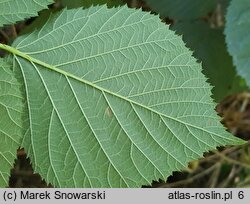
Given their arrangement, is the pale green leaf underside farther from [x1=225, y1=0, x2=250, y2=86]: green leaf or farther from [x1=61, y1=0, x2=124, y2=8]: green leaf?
[x1=225, y1=0, x2=250, y2=86]: green leaf

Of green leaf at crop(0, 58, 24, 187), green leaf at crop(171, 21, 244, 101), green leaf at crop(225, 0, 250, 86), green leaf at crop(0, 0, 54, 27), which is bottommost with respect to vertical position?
green leaf at crop(0, 58, 24, 187)

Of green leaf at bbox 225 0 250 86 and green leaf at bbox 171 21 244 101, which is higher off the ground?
green leaf at bbox 171 21 244 101

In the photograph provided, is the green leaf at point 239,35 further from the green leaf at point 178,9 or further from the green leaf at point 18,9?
the green leaf at point 18,9

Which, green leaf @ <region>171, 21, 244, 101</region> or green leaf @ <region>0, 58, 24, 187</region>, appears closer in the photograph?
green leaf @ <region>0, 58, 24, 187</region>

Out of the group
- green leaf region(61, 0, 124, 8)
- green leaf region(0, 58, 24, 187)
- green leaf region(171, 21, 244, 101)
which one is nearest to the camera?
green leaf region(0, 58, 24, 187)

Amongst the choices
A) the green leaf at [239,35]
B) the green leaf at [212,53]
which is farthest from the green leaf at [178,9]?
the green leaf at [239,35]

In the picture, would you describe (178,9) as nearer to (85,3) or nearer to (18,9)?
(85,3)

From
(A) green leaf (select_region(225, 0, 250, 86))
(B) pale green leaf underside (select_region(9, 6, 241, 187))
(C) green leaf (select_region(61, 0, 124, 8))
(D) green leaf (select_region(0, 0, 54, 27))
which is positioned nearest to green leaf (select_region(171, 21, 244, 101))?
(A) green leaf (select_region(225, 0, 250, 86))
